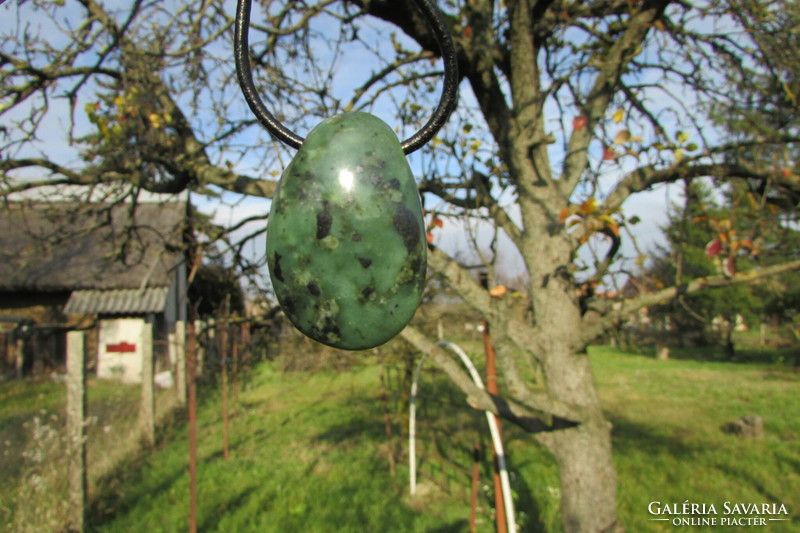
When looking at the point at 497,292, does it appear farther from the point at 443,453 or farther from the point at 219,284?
the point at 443,453

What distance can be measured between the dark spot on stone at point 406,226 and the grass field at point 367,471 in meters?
4.78

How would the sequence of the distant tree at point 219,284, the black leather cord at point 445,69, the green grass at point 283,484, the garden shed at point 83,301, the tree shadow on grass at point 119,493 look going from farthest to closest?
the garden shed at point 83,301
the tree shadow on grass at point 119,493
the green grass at point 283,484
the distant tree at point 219,284
the black leather cord at point 445,69

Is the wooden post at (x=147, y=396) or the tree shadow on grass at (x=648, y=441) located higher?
the wooden post at (x=147, y=396)

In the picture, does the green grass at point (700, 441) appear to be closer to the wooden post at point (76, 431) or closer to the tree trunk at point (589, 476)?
the tree trunk at point (589, 476)

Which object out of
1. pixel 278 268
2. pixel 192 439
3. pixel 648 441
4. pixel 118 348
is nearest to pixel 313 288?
pixel 278 268

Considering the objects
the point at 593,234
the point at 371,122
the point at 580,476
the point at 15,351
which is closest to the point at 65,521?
the point at 580,476

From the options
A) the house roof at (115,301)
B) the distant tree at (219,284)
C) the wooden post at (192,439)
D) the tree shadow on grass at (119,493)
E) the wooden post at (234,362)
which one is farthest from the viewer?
the house roof at (115,301)

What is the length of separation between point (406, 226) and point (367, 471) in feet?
21.6

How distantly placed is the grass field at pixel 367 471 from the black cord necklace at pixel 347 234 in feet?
15.4

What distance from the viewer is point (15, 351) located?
1396 centimetres

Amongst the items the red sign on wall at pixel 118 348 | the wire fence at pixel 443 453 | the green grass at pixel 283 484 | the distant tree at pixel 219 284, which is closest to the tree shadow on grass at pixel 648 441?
the wire fence at pixel 443 453

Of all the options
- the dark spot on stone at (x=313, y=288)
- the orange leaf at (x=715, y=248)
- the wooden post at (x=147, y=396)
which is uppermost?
the orange leaf at (x=715, y=248)

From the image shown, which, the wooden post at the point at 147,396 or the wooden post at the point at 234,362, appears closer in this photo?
the wooden post at the point at 147,396

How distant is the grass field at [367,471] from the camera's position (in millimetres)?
5289
